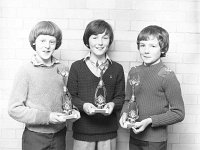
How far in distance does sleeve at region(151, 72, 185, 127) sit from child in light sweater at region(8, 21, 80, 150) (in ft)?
1.74

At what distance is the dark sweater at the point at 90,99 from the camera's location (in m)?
2.19

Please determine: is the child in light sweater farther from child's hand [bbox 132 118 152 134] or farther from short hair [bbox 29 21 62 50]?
child's hand [bbox 132 118 152 134]

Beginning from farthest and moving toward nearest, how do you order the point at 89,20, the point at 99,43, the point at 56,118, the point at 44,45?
the point at 89,20 → the point at 99,43 → the point at 44,45 → the point at 56,118

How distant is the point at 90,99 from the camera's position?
2.19 m

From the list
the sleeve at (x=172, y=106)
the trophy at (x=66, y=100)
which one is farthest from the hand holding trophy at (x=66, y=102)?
the sleeve at (x=172, y=106)

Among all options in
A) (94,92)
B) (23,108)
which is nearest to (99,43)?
(94,92)

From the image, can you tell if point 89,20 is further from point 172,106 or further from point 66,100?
point 172,106

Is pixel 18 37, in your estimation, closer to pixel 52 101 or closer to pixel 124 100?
pixel 52 101

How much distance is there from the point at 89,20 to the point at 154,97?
2.84ft

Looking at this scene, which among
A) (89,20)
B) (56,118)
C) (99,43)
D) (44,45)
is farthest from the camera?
(89,20)

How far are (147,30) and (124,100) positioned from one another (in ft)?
1.72

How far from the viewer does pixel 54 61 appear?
217cm

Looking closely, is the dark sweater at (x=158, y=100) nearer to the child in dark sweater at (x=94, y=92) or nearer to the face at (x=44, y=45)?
the child in dark sweater at (x=94, y=92)

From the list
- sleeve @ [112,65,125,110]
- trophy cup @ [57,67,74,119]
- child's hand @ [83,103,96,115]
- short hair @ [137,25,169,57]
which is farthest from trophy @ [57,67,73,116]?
short hair @ [137,25,169,57]
